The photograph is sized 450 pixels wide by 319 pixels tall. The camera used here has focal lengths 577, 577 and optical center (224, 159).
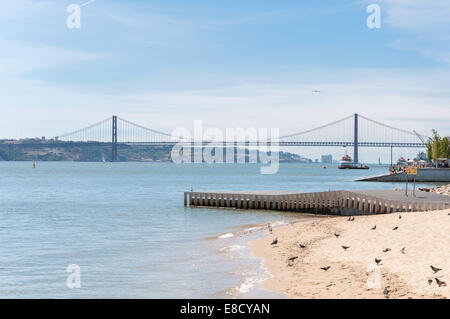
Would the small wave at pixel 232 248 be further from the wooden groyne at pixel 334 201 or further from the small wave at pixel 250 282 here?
the wooden groyne at pixel 334 201

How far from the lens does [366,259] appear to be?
20.4 m

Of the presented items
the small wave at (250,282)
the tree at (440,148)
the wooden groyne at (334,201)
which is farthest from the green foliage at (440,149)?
the small wave at (250,282)

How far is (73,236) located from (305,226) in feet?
44.3

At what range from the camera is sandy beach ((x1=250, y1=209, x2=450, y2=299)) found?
16.4m

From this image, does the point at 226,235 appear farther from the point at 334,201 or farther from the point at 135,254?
the point at 334,201

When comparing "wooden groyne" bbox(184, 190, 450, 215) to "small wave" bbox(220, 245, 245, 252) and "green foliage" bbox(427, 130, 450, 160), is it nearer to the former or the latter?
"small wave" bbox(220, 245, 245, 252)

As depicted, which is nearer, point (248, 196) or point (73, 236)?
point (73, 236)

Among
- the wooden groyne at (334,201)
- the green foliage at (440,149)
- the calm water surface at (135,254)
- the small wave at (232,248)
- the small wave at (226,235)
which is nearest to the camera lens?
the calm water surface at (135,254)

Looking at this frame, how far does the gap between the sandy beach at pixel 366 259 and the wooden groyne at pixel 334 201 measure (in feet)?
20.9

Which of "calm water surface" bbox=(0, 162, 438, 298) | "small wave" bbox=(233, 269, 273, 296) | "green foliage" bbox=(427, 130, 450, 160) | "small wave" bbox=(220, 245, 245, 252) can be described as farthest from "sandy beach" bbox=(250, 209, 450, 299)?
"green foliage" bbox=(427, 130, 450, 160)

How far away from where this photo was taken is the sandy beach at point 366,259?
1639cm
